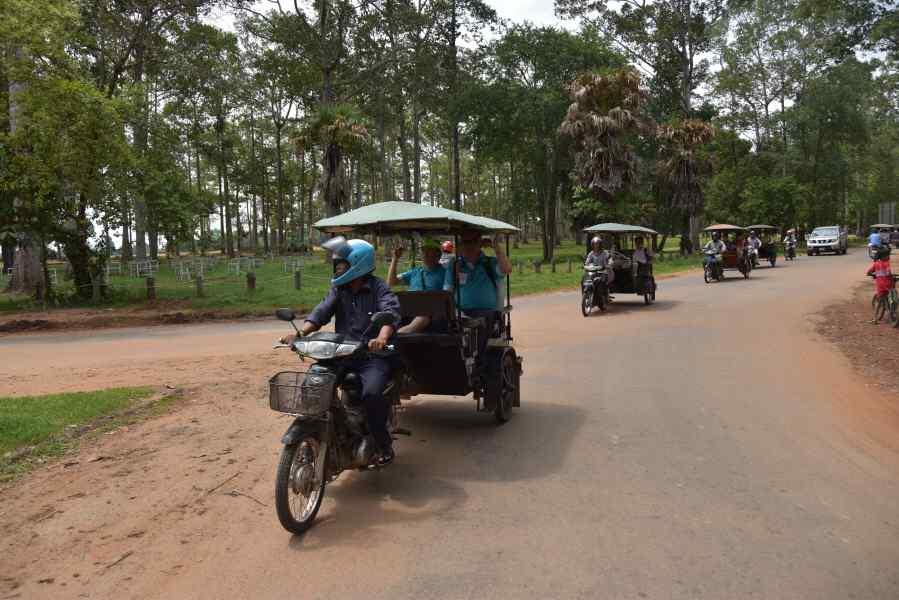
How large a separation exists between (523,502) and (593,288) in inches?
471

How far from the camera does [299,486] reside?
4.28 m

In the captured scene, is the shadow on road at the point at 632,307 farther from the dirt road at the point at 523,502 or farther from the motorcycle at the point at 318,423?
the motorcycle at the point at 318,423

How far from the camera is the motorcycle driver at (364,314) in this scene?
191 inches

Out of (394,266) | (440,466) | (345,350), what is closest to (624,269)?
(394,266)

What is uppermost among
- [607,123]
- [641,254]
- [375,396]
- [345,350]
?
[607,123]

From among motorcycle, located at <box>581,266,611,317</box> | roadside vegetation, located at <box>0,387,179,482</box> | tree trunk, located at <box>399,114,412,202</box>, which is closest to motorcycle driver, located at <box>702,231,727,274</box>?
motorcycle, located at <box>581,266,611,317</box>

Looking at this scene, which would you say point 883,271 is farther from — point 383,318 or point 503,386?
point 383,318

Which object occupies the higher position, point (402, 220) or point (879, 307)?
point (402, 220)

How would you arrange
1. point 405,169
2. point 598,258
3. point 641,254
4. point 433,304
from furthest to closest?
point 405,169, point 641,254, point 598,258, point 433,304

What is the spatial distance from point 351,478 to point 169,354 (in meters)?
7.39

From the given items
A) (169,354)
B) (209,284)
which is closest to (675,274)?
(209,284)

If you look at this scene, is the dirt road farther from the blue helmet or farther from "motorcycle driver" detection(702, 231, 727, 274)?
"motorcycle driver" detection(702, 231, 727, 274)

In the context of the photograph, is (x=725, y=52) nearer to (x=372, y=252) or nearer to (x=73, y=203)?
(x=73, y=203)

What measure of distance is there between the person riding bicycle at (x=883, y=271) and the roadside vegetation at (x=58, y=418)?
11.7m
